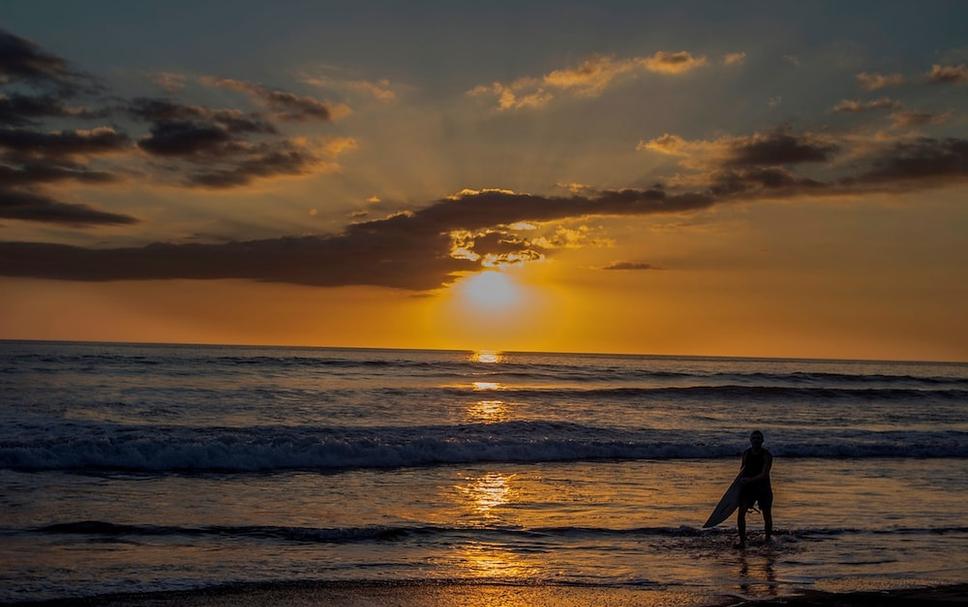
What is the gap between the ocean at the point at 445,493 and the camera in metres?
10.9

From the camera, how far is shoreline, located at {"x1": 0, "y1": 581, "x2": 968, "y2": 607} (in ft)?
29.8

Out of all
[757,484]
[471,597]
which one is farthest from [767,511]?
[471,597]

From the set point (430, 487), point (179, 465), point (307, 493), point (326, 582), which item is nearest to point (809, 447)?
point (430, 487)

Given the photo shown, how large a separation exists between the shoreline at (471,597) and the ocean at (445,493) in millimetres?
287

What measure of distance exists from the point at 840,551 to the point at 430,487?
8944mm

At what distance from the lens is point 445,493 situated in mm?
17703

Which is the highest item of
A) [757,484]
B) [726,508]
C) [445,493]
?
[757,484]

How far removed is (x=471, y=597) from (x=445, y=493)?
8284 mm

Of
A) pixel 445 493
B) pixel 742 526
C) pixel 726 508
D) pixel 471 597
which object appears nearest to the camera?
pixel 471 597

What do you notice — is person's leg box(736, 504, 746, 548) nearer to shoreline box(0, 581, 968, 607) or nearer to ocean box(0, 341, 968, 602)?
ocean box(0, 341, 968, 602)

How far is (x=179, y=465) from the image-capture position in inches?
832

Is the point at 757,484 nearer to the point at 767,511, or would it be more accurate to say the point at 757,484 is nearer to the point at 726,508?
the point at 767,511

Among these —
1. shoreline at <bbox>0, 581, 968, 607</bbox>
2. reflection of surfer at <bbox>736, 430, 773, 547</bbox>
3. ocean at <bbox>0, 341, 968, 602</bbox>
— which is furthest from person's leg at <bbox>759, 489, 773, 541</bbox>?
shoreline at <bbox>0, 581, 968, 607</bbox>

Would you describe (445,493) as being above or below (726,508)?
below
